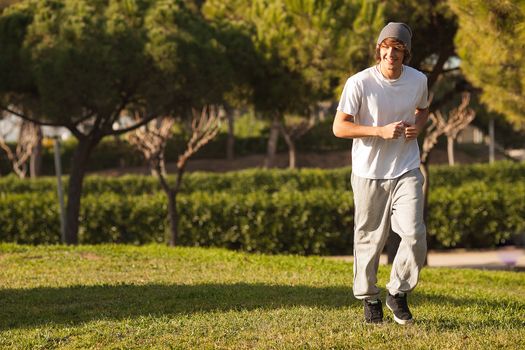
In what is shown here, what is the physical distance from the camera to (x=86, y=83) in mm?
13578

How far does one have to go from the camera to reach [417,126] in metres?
5.41

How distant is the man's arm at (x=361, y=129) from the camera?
5172 mm

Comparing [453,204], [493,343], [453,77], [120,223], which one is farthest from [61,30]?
[493,343]

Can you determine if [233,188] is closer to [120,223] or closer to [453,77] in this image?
[120,223]

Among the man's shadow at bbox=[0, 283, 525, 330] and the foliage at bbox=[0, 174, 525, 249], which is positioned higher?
the man's shadow at bbox=[0, 283, 525, 330]

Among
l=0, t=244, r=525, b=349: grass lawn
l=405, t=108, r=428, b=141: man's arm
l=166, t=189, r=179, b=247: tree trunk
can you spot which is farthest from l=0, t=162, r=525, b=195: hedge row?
l=405, t=108, r=428, b=141: man's arm

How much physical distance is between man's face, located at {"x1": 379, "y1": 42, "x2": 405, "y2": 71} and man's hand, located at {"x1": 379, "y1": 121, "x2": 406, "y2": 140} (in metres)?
0.38

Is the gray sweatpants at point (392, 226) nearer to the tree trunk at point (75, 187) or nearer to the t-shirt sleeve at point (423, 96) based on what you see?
the t-shirt sleeve at point (423, 96)

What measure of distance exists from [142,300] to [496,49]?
222 inches

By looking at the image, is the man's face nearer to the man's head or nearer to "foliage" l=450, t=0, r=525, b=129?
the man's head

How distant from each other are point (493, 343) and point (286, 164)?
34608 mm

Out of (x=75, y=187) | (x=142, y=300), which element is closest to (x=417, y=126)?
(x=142, y=300)

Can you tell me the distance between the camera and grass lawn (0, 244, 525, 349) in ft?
17.0

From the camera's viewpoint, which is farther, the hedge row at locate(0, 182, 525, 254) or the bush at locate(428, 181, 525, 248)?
the bush at locate(428, 181, 525, 248)
